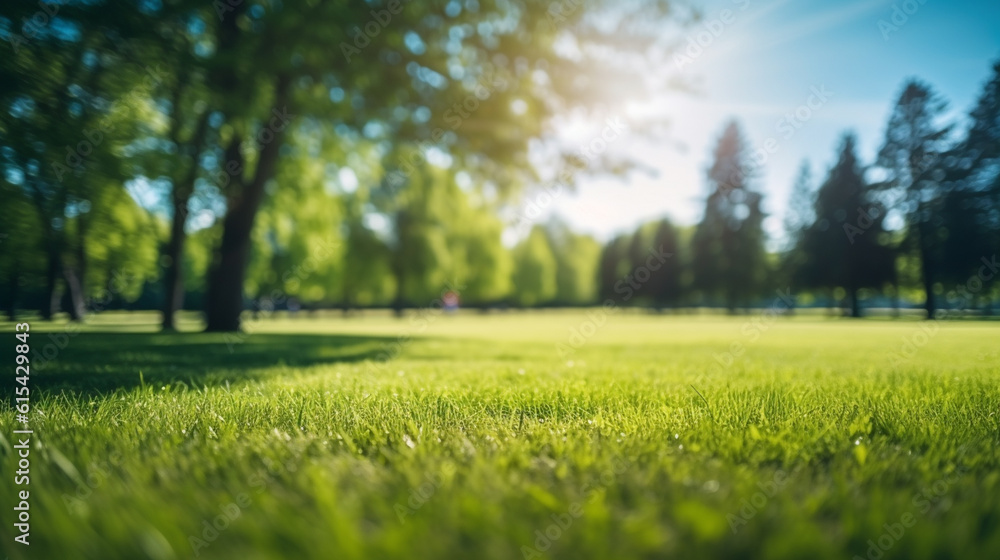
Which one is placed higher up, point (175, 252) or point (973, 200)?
point (973, 200)

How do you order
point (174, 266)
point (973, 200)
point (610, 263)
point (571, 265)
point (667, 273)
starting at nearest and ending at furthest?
1. point (174, 266)
2. point (973, 200)
3. point (667, 273)
4. point (571, 265)
5. point (610, 263)

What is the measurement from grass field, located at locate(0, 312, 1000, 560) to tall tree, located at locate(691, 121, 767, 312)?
155ft

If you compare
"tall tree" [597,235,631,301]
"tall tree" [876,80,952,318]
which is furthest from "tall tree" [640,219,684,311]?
"tall tree" [876,80,952,318]

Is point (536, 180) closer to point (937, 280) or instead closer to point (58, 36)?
point (58, 36)

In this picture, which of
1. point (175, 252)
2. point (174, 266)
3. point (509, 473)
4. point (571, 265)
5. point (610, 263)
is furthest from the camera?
point (610, 263)

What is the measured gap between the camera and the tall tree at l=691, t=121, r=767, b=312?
46.3 meters

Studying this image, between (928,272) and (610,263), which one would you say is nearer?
(928,272)

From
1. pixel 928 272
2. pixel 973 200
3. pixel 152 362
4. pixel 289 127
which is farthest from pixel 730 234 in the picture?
pixel 152 362

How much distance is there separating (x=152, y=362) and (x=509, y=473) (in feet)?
20.4

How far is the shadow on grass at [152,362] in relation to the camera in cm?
433

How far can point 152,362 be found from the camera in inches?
238

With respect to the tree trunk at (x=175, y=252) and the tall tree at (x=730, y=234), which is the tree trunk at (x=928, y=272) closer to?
the tall tree at (x=730, y=234)

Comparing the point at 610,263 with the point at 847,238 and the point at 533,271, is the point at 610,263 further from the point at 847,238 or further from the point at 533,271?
the point at 847,238

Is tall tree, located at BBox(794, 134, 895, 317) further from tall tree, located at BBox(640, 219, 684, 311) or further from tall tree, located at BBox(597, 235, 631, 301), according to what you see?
tall tree, located at BBox(597, 235, 631, 301)
